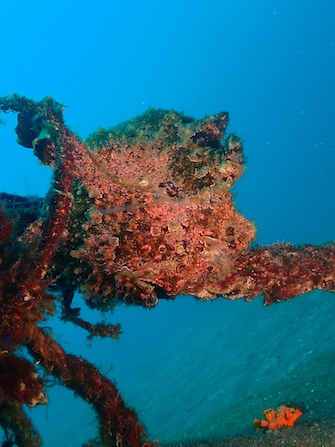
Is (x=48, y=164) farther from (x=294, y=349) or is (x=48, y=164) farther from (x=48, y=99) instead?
(x=294, y=349)

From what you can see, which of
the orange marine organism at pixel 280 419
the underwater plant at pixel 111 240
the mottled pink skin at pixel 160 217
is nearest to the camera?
the underwater plant at pixel 111 240

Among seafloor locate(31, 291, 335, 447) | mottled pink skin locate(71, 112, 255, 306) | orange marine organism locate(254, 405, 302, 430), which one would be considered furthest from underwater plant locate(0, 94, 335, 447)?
orange marine organism locate(254, 405, 302, 430)

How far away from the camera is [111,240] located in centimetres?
370

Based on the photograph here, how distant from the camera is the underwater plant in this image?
3174 millimetres

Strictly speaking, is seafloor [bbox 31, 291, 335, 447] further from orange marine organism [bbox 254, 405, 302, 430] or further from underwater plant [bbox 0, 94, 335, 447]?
underwater plant [bbox 0, 94, 335, 447]

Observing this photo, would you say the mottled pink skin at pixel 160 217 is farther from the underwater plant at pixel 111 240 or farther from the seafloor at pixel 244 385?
the seafloor at pixel 244 385

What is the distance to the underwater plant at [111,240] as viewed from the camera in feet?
10.4

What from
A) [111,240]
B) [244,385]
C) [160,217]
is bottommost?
[111,240]

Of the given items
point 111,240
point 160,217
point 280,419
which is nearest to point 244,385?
point 280,419

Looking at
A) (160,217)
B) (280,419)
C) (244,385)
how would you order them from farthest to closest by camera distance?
1. (244,385)
2. (280,419)
3. (160,217)

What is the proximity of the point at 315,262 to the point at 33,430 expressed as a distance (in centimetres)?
359

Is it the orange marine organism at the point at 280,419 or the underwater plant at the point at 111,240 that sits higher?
the underwater plant at the point at 111,240

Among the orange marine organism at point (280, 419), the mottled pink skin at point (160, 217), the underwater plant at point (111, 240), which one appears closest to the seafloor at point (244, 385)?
the orange marine organism at point (280, 419)

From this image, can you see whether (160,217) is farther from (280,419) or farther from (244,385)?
(244,385)
